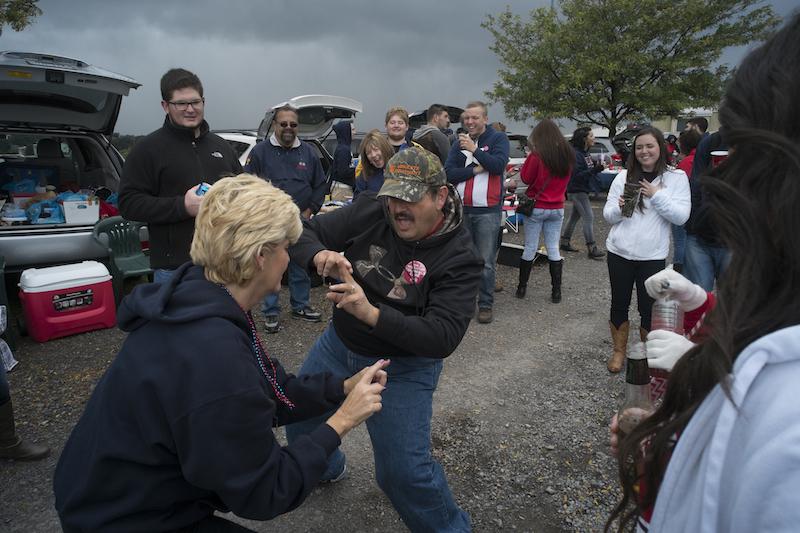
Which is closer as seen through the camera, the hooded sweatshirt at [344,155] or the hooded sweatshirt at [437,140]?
the hooded sweatshirt at [437,140]

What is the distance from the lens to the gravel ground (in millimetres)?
2586

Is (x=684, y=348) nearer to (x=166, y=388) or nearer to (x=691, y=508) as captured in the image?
(x=691, y=508)

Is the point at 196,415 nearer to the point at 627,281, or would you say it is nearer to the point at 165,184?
the point at 165,184

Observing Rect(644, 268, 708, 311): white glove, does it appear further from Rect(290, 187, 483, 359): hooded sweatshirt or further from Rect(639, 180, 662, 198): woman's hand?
Rect(639, 180, 662, 198): woman's hand

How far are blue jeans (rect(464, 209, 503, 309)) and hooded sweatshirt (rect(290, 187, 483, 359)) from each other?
8.96ft

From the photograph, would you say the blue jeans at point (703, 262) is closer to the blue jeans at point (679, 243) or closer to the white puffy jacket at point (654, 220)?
the white puffy jacket at point (654, 220)

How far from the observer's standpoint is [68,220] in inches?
206

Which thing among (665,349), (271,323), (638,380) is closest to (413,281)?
(638,380)

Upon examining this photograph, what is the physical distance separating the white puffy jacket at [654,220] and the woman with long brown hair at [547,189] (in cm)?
177

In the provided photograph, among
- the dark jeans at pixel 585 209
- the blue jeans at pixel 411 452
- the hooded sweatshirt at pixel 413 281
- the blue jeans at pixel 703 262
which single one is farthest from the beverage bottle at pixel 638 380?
the dark jeans at pixel 585 209

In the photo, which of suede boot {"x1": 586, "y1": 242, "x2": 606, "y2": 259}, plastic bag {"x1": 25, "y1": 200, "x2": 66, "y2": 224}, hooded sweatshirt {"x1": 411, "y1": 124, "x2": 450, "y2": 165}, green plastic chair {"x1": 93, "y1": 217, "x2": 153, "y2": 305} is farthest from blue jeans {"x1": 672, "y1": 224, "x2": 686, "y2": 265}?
plastic bag {"x1": 25, "y1": 200, "x2": 66, "y2": 224}

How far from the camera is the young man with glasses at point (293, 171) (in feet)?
16.1

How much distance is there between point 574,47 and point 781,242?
70.8ft

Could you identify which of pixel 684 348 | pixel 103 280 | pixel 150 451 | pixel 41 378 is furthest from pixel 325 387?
pixel 103 280
